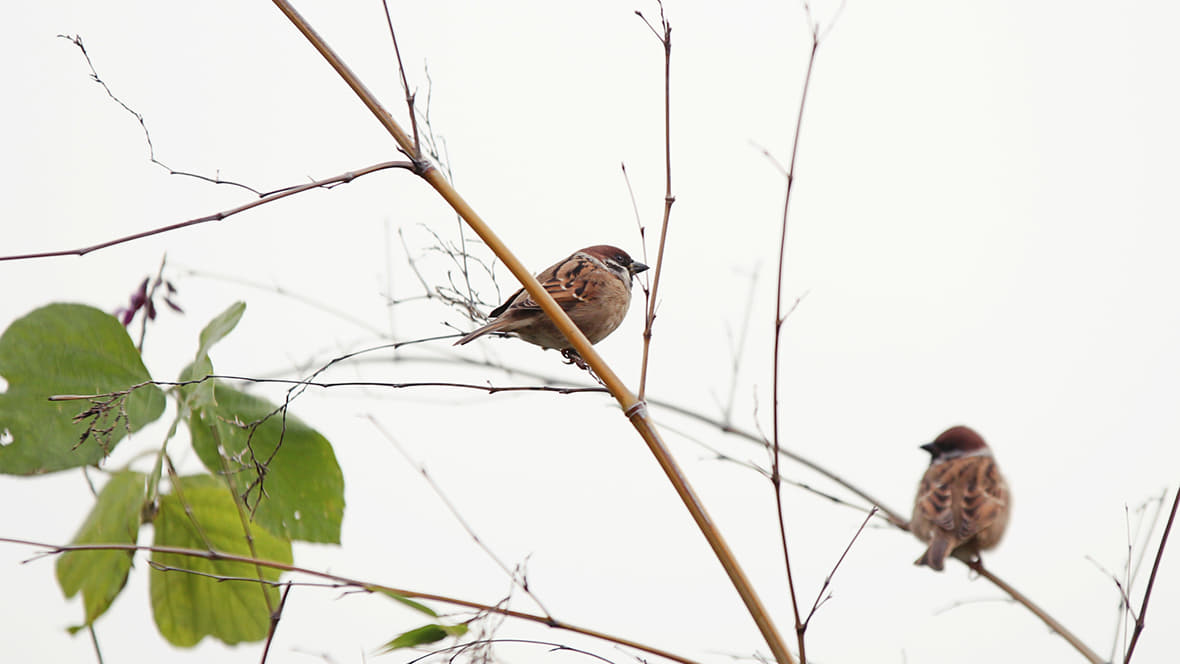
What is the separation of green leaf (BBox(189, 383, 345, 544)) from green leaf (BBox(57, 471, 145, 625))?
0.10 metres

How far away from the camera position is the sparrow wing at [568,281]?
7.82 feet

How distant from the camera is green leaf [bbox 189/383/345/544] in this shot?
42.1 inches

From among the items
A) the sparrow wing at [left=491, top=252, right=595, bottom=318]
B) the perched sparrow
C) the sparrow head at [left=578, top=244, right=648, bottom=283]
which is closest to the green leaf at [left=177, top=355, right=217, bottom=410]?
the perched sparrow

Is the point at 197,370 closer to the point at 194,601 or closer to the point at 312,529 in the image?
the point at 312,529

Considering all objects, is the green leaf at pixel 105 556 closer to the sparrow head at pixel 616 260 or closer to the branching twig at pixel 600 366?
the branching twig at pixel 600 366

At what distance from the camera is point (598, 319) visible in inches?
95.2

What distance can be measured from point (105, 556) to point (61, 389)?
0.19 metres

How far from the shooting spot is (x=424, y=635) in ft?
2.97

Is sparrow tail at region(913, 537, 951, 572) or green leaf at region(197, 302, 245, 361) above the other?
green leaf at region(197, 302, 245, 361)

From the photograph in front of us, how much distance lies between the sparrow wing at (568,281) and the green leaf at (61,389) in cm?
115

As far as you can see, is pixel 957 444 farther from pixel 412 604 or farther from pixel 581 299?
pixel 412 604

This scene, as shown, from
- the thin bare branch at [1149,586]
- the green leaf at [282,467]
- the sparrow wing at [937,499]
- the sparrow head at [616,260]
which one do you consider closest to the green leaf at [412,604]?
the green leaf at [282,467]

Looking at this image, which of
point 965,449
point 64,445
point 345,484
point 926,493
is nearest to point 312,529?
point 345,484

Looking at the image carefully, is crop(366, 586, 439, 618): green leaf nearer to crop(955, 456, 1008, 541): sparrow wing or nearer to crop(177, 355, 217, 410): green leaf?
crop(177, 355, 217, 410): green leaf
